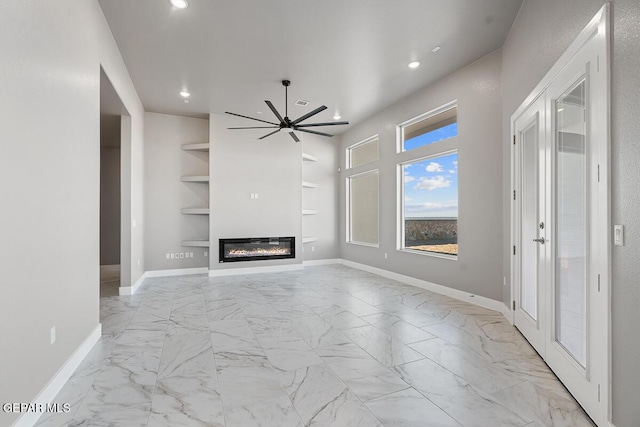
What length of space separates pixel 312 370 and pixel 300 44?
3.80 meters

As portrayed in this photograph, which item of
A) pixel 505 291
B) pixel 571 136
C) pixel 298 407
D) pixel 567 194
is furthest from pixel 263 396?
pixel 505 291

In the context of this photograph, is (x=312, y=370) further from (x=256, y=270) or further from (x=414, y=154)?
(x=256, y=270)

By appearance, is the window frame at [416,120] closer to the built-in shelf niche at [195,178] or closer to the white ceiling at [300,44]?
the white ceiling at [300,44]

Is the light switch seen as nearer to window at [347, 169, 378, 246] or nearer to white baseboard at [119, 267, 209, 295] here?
window at [347, 169, 378, 246]

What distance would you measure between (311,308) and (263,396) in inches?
87.8

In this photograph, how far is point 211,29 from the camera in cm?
375

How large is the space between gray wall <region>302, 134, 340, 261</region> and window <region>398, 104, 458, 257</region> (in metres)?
2.65

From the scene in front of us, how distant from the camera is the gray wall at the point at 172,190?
6812mm

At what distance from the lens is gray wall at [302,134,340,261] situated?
27.6 feet

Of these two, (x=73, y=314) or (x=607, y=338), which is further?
(x=73, y=314)

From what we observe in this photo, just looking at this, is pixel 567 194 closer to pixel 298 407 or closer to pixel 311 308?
pixel 298 407

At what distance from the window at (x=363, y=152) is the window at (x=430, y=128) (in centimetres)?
104

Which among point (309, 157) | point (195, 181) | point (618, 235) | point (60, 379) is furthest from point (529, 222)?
point (195, 181)

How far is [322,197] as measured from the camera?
28.2 feet
